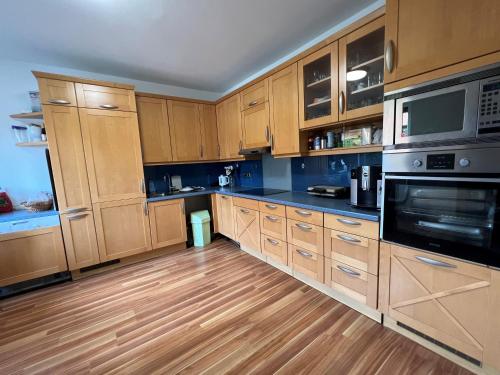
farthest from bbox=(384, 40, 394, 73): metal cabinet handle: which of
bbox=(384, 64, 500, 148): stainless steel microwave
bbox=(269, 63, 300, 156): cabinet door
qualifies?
bbox=(269, 63, 300, 156): cabinet door

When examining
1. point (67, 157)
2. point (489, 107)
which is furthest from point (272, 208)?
point (67, 157)

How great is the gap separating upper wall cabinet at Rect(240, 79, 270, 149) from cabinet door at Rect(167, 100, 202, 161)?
33.9 inches

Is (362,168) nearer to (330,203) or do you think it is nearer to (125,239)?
(330,203)

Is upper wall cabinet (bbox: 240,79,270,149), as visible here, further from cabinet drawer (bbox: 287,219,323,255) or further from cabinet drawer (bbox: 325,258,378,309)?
cabinet drawer (bbox: 325,258,378,309)

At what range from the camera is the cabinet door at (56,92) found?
2.16m

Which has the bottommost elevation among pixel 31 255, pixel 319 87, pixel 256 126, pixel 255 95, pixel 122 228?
pixel 31 255

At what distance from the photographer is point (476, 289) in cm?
109

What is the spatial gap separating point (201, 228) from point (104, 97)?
83.8 inches

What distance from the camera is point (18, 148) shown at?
2.45 meters

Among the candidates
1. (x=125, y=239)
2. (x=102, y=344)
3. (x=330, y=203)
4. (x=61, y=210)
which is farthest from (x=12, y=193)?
(x=330, y=203)

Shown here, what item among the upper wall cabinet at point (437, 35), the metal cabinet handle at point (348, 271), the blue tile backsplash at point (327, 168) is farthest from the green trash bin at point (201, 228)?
the upper wall cabinet at point (437, 35)

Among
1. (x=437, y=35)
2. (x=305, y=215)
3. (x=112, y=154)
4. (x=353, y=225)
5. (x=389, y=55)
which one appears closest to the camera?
(x=437, y=35)

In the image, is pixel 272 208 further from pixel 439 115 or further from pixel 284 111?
pixel 439 115

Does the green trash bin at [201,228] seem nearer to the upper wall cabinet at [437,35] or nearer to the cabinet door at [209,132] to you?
the cabinet door at [209,132]
